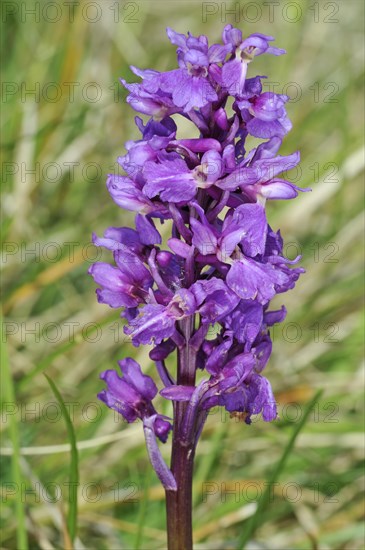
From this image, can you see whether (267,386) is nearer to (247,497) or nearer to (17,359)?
(247,497)

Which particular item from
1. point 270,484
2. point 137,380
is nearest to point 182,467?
point 137,380

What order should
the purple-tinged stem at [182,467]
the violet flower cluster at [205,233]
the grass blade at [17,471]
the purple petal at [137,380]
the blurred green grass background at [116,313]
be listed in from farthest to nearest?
the blurred green grass background at [116,313]
the grass blade at [17,471]
the purple petal at [137,380]
the purple-tinged stem at [182,467]
the violet flower cluster at [205,233]


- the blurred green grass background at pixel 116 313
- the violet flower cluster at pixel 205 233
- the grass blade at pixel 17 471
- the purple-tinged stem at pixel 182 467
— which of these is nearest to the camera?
the violet flower cluster at pixel 205 233

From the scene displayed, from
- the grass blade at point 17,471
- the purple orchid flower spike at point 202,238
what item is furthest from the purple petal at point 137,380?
the grass blade at point 17,471

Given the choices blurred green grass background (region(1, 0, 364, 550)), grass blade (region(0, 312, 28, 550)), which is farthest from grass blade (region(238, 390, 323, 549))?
grass blade (region(0, 312, 28, 550))

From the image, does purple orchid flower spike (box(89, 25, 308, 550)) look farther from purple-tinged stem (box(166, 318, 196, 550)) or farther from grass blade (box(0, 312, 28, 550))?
grass blade (box(0, 312, 28, 550))

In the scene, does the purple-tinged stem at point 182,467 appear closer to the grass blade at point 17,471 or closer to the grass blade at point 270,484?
the grass blade at point 270,484
